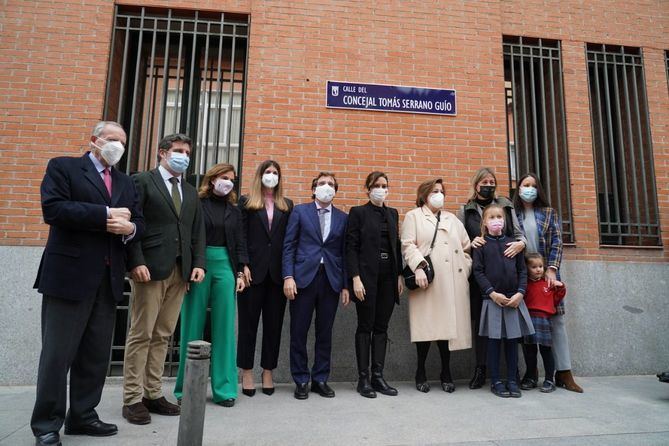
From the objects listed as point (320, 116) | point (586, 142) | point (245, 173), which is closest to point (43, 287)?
point (245, 173)

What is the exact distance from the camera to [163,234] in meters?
3.56

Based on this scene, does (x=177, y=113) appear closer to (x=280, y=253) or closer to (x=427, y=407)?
(x=280, y=253)

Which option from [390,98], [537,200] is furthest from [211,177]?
[537,200]

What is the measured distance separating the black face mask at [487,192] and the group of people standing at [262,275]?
13 millimetres

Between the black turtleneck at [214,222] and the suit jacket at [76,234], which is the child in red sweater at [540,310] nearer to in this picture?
the black turtleneck at [214,222]

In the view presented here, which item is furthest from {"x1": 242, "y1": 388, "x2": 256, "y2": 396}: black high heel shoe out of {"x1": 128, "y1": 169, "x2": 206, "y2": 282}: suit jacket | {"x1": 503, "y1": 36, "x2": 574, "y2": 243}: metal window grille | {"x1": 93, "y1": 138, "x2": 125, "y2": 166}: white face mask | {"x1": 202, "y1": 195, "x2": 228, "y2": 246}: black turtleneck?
{"x1": 503, "y1": 36, "x2": 574, "y2": 243}: metal window grille

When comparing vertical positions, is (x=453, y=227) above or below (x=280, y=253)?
above

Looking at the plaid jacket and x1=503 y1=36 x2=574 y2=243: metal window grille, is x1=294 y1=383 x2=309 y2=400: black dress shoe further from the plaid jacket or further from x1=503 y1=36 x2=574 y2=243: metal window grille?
x1=503 y1=36 x2=574 y2=243: metal window grille

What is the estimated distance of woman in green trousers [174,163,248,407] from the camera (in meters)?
3.87

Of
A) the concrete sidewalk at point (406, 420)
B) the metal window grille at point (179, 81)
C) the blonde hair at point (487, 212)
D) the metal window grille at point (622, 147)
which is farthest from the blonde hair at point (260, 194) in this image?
the metal window grille at point (622, 147)

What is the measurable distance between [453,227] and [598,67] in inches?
147

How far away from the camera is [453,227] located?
4.68 metres

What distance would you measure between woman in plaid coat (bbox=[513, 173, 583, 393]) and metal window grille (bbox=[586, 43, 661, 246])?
4.97 ft

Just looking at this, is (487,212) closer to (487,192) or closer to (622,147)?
(487,192)
